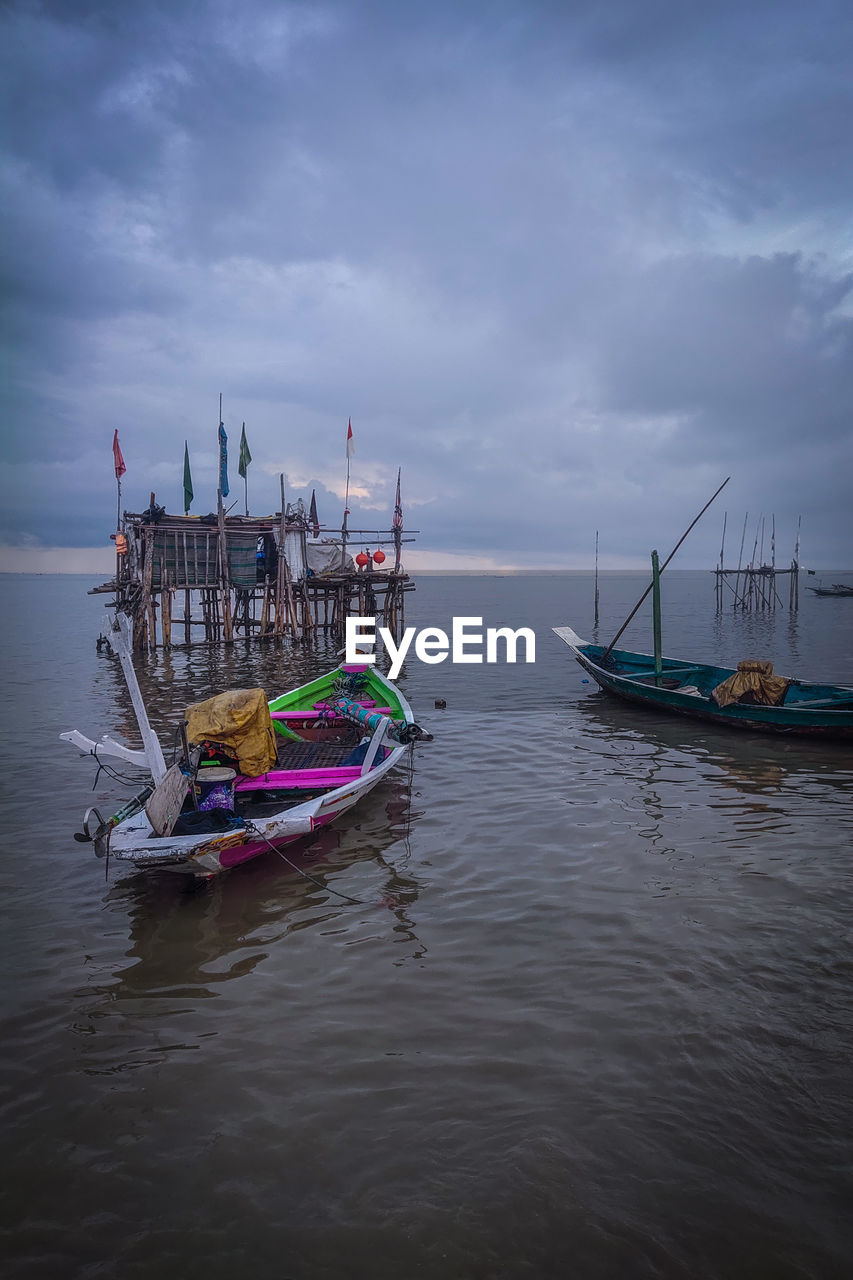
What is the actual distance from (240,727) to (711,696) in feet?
39.4

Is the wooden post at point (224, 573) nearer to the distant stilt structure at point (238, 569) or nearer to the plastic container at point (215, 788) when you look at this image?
the distant stilt structure at point (238, 569)

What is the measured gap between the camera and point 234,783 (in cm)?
959

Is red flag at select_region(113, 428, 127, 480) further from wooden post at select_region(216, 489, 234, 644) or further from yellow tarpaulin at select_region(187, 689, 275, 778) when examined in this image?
yellow tarpaulin at select_region(187, 689, 275, 778)

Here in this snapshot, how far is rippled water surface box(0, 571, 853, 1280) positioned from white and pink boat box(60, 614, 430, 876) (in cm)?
66

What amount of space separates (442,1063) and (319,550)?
Answer: 28.4 meters

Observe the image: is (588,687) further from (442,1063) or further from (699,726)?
(442,1063)

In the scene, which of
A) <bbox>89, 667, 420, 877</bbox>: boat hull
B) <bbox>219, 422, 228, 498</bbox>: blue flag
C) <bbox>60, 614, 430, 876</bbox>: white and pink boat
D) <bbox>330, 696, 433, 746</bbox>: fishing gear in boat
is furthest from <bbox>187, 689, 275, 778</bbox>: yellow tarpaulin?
<bbox>219, 422, 228, 498</bbox>: blue flag

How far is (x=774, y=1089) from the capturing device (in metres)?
4.89

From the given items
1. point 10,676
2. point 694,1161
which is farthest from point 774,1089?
point 10,676

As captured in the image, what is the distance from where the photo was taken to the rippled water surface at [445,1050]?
3869 mm

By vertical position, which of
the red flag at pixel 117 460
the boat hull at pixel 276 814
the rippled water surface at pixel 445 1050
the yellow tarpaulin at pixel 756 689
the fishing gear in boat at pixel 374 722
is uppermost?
the red flag at pixel 117 460

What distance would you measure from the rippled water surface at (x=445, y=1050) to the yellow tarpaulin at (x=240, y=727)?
1.41 m

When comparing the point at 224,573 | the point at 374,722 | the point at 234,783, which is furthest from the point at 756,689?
the point at 224,573
